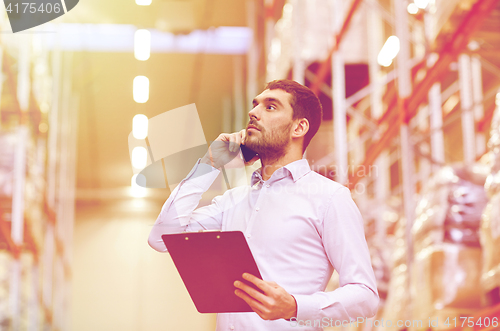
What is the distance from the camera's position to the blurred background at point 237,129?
358 cm

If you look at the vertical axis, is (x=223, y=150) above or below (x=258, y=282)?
above

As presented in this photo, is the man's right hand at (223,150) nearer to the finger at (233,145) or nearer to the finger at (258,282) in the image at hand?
the finger at (233,145)

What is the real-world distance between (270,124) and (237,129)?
7.75 meters

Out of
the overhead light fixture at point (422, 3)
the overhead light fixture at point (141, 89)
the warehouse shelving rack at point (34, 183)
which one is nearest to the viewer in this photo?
the overhead light fixture at point (422, 3)

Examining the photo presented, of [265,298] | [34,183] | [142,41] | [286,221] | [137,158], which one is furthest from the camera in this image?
[142,41]

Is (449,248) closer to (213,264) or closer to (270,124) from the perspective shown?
(270,124)

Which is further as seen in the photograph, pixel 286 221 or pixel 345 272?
pixel 286 221

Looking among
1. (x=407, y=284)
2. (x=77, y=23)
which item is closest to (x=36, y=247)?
(x=77, y=23)

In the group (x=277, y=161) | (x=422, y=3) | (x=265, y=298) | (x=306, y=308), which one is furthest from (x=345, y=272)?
(x=422, y=3)

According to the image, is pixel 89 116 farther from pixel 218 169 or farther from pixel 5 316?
pixel 218 169

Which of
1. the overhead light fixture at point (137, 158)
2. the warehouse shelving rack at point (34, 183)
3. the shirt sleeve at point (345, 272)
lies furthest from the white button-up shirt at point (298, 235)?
the warehouse shelving rack at point (34, 183)

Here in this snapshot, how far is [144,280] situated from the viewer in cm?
1595

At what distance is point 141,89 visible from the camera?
Result: 1254cm

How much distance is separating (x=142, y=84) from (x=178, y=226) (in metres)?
10.9
